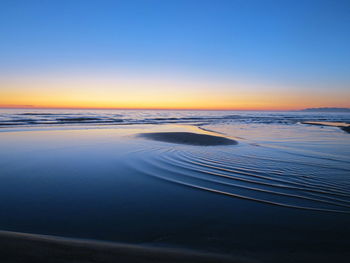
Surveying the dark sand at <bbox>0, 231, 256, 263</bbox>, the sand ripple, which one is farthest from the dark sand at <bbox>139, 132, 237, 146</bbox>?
the dark sand at <bbox>0, 231, 256, 263</bbox>

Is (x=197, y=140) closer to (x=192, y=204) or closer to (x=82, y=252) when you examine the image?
(x=192, y=204)

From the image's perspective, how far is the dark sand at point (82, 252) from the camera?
2.34 metres

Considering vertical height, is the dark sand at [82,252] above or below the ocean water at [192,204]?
above

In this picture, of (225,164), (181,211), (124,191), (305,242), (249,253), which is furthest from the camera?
(225,164)

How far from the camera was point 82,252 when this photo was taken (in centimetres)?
248

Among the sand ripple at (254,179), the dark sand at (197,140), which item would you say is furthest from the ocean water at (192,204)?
the dark sand at (197,140)

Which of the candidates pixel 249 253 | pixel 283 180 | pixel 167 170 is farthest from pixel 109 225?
pixel 283 180

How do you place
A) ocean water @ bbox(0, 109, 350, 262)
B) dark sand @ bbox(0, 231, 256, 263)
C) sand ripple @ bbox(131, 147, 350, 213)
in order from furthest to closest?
sand ripple @ bbox(131, 147, 350, 213) → ocean water @ bbox(0, 109, 350, 262) → dark sand @ bbox(0, 231, 256, 263)

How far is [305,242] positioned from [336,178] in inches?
157

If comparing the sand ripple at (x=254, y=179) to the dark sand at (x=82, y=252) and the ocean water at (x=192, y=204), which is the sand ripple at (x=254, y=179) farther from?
the dark sand at (x=82, y=252)

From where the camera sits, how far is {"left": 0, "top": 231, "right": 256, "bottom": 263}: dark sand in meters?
2.34

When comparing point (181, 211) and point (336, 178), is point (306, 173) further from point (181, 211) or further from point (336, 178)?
point (181, 211)

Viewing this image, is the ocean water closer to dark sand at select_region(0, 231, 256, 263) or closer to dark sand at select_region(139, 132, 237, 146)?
dark sand at select_region(0, 231, 256, 263)

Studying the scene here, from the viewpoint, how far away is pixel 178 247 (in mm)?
2750
